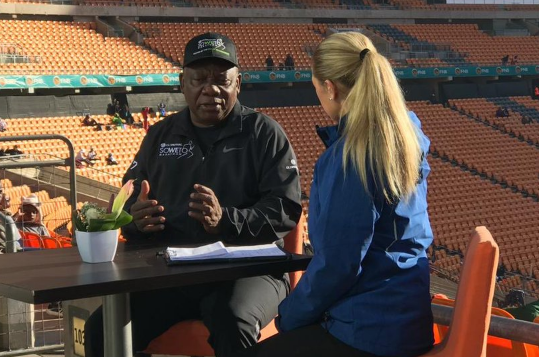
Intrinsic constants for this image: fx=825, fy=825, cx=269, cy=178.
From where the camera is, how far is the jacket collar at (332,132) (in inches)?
85.4

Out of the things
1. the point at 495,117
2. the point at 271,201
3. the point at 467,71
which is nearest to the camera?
the point at 271,201

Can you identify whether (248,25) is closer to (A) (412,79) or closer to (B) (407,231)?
(A) (412,79)

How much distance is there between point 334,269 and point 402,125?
0.40 metres

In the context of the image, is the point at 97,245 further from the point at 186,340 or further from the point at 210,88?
the point at 210,88

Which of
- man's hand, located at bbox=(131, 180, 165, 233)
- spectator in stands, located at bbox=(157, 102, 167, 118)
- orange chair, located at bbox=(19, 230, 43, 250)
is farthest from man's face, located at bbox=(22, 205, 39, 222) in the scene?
spectator in stands, located at bbox=(157, 102, 167, 118)

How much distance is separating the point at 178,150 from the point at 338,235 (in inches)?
45.2

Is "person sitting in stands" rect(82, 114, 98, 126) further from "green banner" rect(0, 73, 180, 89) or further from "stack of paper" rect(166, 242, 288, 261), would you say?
"stack of paper" rect(166, 242, 288, 261)

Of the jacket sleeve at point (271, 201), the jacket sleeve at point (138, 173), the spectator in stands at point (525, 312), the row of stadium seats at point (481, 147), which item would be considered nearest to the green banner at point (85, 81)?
the row of stadium seats at point (481, 147)

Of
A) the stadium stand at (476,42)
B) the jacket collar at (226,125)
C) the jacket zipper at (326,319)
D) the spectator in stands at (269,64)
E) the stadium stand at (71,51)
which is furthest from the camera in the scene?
the stadium stand at (476,42)

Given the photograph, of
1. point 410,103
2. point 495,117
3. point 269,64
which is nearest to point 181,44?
point 269,64

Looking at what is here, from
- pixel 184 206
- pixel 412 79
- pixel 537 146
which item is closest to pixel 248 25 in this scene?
pixel 412 79

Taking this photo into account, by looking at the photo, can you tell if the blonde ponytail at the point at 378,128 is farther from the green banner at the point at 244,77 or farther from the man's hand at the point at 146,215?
the green banner at the point at 244,77

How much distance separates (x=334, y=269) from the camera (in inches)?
79.3

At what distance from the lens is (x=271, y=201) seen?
282cm
